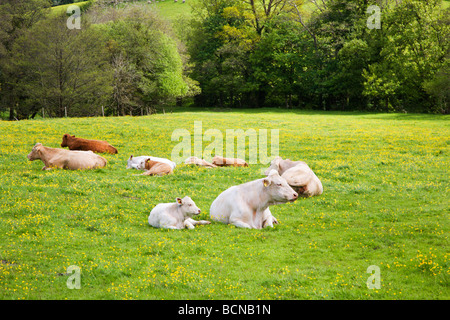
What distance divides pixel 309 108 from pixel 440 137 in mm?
36791

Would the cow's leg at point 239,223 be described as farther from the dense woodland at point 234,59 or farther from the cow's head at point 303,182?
the dense woodland at point 234,59

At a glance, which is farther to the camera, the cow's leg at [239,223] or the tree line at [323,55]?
the tree line at [323,55]

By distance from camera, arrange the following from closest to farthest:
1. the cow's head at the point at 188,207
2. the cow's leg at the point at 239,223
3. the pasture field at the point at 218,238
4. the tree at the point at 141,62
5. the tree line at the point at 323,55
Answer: the pasture field at the point at 218,238
the cow's head at the point at 188,207
the cow's leg at the point at 239,223
the tree line at the point at 323,55
the tree at the point at 141,62

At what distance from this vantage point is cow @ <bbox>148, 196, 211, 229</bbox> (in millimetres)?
10984

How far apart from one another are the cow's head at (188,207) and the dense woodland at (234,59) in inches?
1504

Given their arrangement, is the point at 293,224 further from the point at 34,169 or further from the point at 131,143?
the point at 131,143

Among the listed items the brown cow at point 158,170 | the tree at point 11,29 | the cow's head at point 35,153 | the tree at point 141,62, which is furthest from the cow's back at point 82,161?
the tree at point 141,62

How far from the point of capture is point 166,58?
2272 inches

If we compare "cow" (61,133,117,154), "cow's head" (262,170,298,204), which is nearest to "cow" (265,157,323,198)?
"cow's head" (262,170,298,204)

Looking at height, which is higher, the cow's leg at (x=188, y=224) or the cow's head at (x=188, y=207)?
the cow's head at (x=188, y=207)

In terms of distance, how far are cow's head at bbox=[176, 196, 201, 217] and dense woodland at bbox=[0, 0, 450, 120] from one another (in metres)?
38.2

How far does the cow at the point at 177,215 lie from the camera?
11.0 metres

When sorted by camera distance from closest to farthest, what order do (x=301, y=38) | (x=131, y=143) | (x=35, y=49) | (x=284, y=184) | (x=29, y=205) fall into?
(x=284, y=184) → (x=29, y=205) → (x=131, y=143) → (x=35, y=49) → (x=301, y=38)
